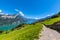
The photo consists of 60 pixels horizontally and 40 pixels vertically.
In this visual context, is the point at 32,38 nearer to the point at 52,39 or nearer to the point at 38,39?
the point at 38,39

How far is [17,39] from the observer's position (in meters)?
27.5

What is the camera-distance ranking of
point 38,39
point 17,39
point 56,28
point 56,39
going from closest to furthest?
point 17,39
point 38,39
point 56,39
point 56,28

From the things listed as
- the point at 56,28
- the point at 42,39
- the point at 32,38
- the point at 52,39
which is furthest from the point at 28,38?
the point at 56,28

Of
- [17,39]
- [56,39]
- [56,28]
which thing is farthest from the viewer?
[56,28]

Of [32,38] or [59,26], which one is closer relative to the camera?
[32,38]

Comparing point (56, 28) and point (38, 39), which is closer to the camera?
point (38, 39)

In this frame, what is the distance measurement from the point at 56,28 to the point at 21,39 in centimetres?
2161

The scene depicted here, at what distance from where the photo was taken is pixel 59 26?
1879 inches

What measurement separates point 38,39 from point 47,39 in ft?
5.23

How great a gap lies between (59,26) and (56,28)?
0.89 m

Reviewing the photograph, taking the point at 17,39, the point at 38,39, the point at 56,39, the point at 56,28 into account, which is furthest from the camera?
the point at 56,28

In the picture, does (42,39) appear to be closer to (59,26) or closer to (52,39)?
(52,39)

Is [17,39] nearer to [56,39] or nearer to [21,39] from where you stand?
[21,39]

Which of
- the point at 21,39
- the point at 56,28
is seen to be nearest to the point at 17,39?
the point at 21,39
